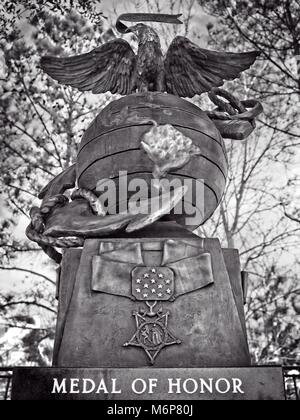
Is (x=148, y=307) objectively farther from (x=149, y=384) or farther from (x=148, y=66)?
(x=148, y=66)

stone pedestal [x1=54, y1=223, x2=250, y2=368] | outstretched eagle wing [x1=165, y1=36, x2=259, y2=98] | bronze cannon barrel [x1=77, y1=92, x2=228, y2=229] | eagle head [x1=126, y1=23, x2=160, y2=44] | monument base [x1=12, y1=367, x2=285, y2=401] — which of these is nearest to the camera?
monument base [x1=12, y1=367, x2=285, y2=401]

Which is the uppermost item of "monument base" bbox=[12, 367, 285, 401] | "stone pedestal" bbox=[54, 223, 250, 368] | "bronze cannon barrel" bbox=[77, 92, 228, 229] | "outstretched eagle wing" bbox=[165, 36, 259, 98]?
"outstretched eagle wing" bbox=[165, 36, 259, 98]

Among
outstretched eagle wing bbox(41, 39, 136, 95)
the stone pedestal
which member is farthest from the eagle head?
the stone pedestal

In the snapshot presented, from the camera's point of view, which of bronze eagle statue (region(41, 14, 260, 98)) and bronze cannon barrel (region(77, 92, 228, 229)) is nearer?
bronze cannon barrel (region(77, 92, 228, 229))

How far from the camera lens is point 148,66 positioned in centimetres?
521

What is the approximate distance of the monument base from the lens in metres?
3.22

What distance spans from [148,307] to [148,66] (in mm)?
2546

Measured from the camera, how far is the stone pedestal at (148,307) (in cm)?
360

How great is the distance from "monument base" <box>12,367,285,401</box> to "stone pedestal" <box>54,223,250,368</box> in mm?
287

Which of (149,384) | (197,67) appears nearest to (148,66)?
(197,67)

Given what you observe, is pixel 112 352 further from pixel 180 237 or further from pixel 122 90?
pixel 122 90

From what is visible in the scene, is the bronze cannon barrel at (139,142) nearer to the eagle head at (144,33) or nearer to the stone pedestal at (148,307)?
the stone pedestal at (148,307)

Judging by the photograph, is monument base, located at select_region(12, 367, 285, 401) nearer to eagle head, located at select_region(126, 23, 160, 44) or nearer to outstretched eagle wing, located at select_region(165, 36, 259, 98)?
outstretched eagle wing, located at select_region(165, 36, 259, 98)

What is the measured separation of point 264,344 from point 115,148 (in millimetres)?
9494
